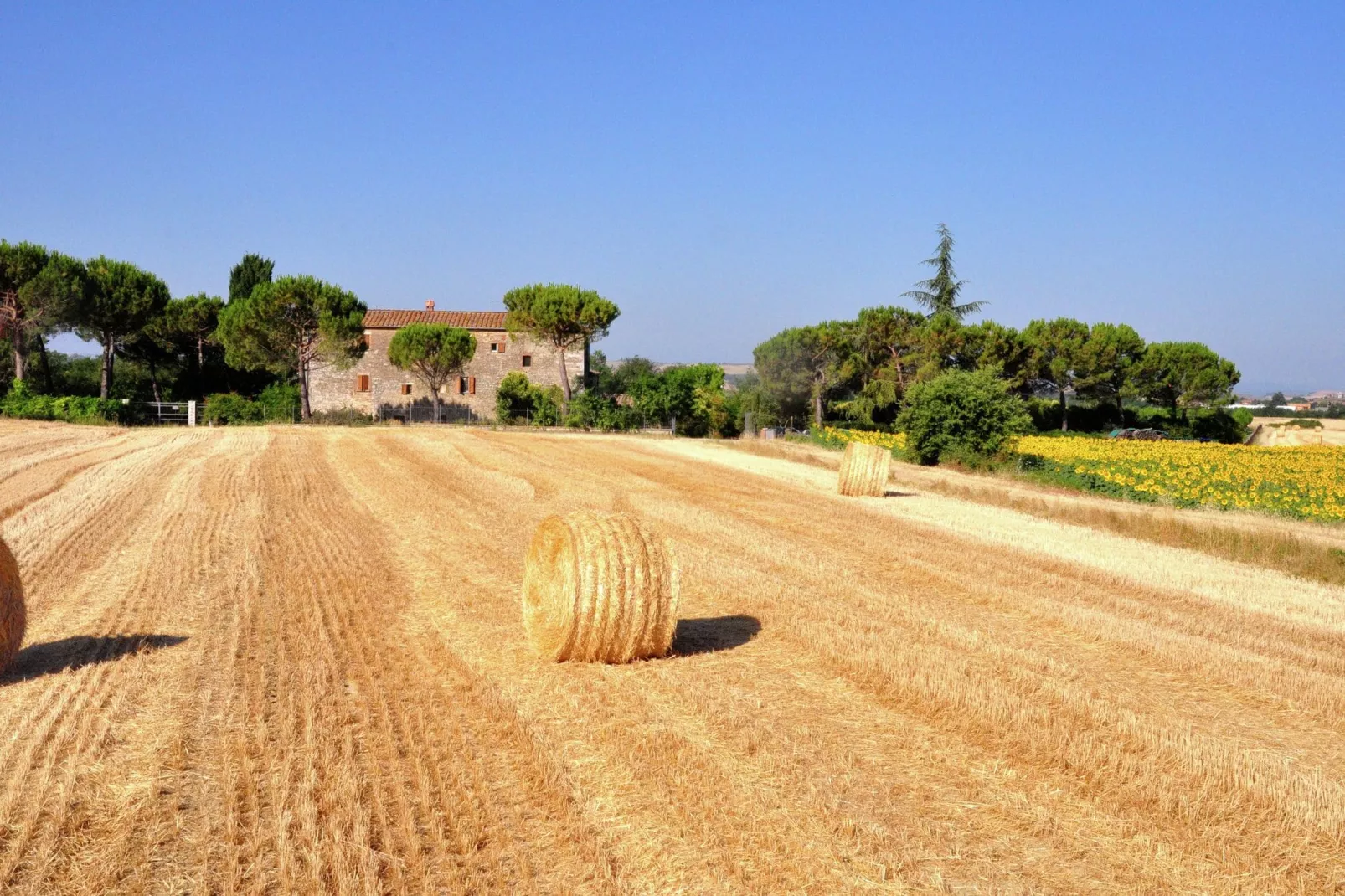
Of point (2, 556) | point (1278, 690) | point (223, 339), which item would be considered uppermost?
point (223, 339)

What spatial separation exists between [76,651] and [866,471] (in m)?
17.1

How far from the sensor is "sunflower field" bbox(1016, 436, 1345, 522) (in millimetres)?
25000

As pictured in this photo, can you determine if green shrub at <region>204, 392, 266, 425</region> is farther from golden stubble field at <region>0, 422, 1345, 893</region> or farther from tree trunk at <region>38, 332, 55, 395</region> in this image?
golden stubble field at <region>0, 422, 1345, 893</region>

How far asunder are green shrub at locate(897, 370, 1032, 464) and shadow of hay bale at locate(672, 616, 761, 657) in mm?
22536

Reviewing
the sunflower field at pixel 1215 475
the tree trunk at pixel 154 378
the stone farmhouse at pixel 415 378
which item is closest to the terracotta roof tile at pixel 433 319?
the stone farmhouse at pixel 415 378

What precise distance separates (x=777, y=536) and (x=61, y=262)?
51152mm

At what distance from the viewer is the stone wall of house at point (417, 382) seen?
214 feet

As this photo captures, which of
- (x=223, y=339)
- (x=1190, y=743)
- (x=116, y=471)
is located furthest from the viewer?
(x=223, y=339)

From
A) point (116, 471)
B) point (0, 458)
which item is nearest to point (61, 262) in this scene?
point (0, 458)

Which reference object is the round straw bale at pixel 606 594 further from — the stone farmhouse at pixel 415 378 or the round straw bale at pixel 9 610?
the stone farmhouse at pixel 415 378

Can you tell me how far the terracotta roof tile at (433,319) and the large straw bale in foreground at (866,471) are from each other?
4584 cm

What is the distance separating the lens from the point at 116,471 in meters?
24.6

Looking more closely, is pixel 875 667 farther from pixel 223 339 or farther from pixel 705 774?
pixel 223 339

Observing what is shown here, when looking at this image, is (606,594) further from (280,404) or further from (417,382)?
(417,382)
